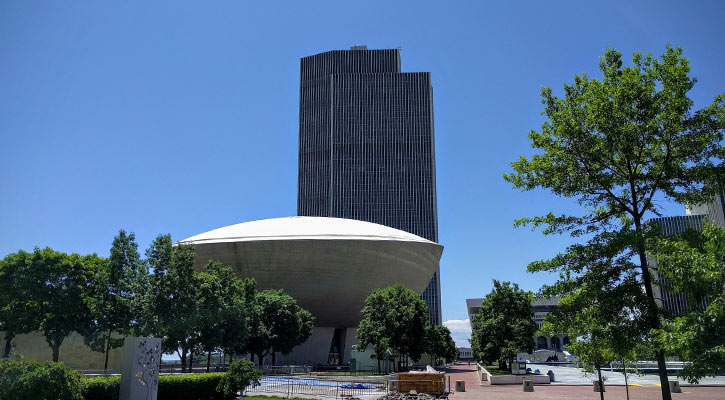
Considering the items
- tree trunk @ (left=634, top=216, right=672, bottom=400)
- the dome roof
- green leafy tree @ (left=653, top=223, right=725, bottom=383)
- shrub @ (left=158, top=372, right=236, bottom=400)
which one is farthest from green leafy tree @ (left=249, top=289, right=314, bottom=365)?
green leafy tree @ (left=653, top=223, right=725, bottom=383)

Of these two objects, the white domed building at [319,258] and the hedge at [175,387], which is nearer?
the hedge at [175,387]

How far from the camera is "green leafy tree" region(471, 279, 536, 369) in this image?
38906 millimetres

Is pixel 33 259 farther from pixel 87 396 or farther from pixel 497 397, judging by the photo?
pixel 497 397

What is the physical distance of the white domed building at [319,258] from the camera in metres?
55.8

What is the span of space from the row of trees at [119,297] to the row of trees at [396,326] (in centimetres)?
1145

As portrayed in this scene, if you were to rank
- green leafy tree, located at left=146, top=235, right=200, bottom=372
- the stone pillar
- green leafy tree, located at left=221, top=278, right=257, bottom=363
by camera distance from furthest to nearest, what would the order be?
green leafy tree, located at left=221, top=278, right=257, bottom=363
green leafy tree, located at left=146, top=235, right=200, bottom=372
the stone pillar

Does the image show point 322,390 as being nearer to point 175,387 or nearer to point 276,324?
point 175,387

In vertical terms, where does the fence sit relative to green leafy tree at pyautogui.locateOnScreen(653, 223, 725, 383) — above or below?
below

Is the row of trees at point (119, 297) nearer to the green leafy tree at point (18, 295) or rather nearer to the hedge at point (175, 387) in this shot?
the green leafy tree at point (18, 295)

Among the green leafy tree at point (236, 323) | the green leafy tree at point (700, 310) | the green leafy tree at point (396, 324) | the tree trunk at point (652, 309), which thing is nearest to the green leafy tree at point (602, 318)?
the tree trunk at point (652, 309)

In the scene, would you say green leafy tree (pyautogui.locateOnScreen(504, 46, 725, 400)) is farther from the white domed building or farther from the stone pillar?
the white domed building

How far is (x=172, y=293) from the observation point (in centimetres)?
3180

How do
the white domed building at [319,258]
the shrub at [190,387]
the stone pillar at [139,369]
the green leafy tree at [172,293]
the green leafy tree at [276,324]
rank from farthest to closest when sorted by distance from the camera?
the white domed building at [319,258] < the green leafy tree at [276,324] < the green leafy tree at [172,293] < the shrub at [190,387] < the stone pillar at [139,369]

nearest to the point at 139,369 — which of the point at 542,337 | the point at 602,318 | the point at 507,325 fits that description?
the point at 602,318
